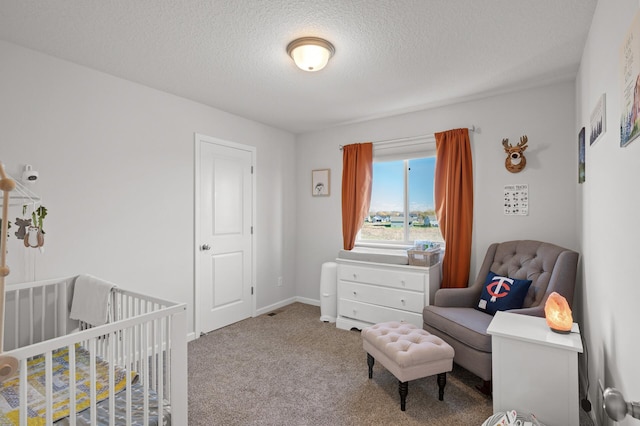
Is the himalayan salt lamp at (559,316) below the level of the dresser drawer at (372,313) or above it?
above

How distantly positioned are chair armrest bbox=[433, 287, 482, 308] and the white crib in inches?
82.4

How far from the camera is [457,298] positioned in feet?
9.30

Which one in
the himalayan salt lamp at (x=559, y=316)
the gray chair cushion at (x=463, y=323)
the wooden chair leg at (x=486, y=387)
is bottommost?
the wooden chair leg at (x=486, y=387)

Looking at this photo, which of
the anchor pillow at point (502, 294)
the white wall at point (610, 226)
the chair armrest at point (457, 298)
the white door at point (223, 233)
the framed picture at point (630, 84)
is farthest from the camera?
the white door at point (223, 233)

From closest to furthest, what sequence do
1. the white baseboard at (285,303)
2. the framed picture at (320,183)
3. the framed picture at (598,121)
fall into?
the framed picture at (598,121)
the white baseboard at (285,303)
the framed picture at (320,183)

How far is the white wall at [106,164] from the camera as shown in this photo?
2.29 m

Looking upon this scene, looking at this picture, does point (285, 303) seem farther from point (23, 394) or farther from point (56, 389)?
point (23, 394)

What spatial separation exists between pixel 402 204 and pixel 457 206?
0.73 m

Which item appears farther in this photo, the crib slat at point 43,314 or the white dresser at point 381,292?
the white dresser at point 381,292

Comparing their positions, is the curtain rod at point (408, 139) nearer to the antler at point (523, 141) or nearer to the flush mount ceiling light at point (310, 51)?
the antler at point (523, 141)

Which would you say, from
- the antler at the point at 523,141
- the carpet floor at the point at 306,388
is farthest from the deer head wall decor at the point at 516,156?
the carpet floor at the point at 306,388

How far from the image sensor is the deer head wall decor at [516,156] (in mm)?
2994

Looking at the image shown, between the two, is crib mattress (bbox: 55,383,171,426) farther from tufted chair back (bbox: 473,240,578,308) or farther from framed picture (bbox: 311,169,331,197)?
framed picture (bbox: 311,169,331,197)

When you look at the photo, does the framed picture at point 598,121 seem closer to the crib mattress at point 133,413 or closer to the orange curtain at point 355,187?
the orange curtain at point 355,187
